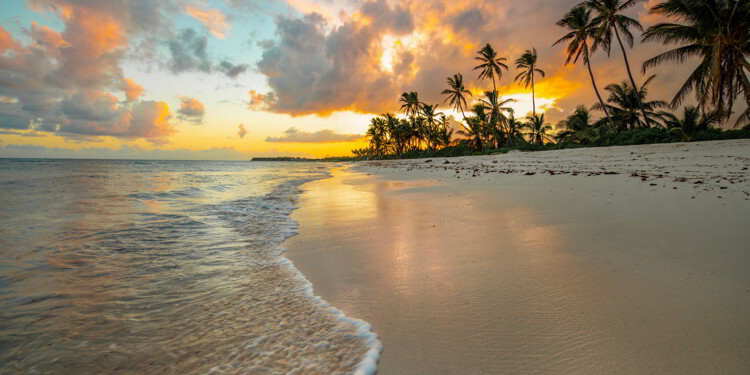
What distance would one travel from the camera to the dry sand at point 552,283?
1.76 metres

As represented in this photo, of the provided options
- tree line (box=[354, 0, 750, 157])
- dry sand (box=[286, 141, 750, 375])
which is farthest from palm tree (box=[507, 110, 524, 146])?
dry sand (box=[286, 141, 750, 375])

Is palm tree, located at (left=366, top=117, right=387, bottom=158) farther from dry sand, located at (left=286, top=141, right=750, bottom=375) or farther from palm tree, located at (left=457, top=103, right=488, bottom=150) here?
dry sand, located at (left=286, top=141, right=750, bottom=375)

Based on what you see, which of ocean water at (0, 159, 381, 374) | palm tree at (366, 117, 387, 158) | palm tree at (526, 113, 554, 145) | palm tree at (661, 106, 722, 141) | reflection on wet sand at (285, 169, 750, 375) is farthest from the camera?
palm tree at (366, 117, 387, 158)

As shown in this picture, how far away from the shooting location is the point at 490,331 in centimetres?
202

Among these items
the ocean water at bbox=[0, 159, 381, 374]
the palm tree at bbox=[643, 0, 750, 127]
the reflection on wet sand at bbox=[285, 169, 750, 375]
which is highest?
the palm tree at bbox=[643, 0, 750, 127]

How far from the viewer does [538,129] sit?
4028cm

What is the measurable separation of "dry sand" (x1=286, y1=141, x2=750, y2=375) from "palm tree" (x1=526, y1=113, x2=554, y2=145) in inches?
1460

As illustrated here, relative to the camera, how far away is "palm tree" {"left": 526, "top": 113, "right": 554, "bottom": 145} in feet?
132

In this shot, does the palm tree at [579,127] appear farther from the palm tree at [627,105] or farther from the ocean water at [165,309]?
the ocean water at [165,309]

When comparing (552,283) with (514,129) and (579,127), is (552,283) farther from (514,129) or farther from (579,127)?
(514,129)

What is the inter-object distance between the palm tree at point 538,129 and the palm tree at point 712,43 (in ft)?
70.4

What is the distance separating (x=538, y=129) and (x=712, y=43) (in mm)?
23609

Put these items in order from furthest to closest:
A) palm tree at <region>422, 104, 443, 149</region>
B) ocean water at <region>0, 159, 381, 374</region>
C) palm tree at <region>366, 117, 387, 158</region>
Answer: palm tree at <region>366, 117, 387, 158</region> → palm tree at <region>422, 104, 443, 149</region> → ocean water at <region>0, 159, 381, 374</region>

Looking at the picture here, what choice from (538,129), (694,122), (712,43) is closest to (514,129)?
(538,129)
